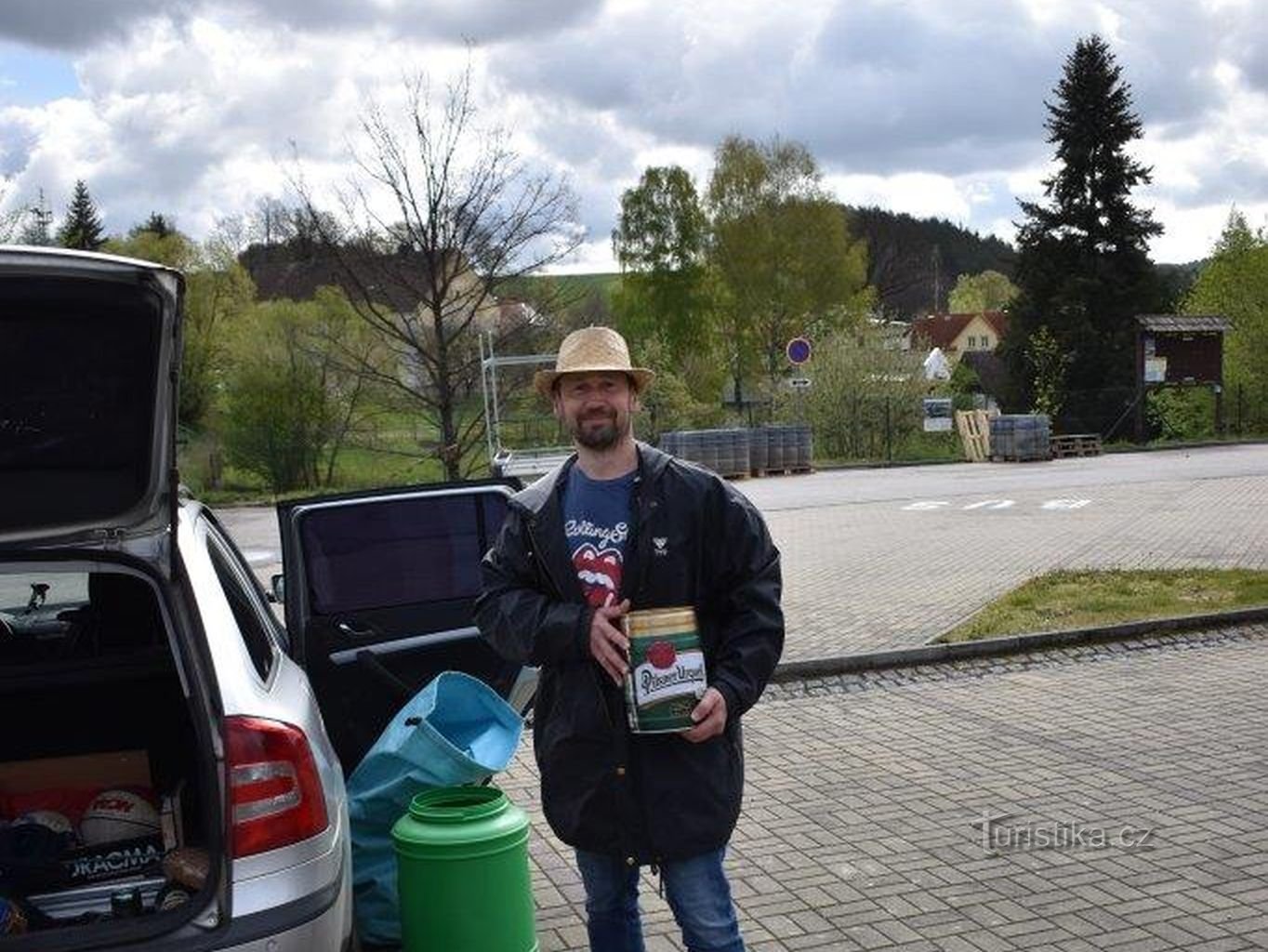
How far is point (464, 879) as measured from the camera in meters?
3.90

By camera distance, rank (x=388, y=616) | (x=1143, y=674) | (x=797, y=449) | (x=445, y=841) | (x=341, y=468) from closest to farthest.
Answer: (x=445, y=841) → (x=388, y=616) → (x=1143, y=674) → (x=797, y=449) → (x=341, y=468)

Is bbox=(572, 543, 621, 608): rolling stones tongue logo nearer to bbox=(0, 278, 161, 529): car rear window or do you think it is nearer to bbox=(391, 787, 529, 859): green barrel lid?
bbox=(391, 787, 529, 859): green barrel lid

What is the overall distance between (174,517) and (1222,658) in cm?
764

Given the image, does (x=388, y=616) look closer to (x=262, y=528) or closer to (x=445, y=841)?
(x=445, y=841)

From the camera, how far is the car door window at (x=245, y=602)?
371cm

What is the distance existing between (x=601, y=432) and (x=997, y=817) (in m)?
3.20

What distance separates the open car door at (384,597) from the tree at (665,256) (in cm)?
6337

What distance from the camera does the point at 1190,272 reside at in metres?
78.2

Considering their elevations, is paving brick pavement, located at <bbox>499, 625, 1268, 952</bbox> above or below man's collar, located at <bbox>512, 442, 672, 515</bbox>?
below

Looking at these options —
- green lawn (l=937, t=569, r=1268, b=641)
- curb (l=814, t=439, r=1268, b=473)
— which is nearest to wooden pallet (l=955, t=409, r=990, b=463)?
curb (l=814, t=439, r=1268, b=473)

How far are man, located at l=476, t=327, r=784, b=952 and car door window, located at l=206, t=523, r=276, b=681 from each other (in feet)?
2.18

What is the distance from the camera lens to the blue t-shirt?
3385 mm

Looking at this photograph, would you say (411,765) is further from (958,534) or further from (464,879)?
(958,534)

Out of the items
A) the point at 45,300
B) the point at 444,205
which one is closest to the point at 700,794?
the point at 45,300
